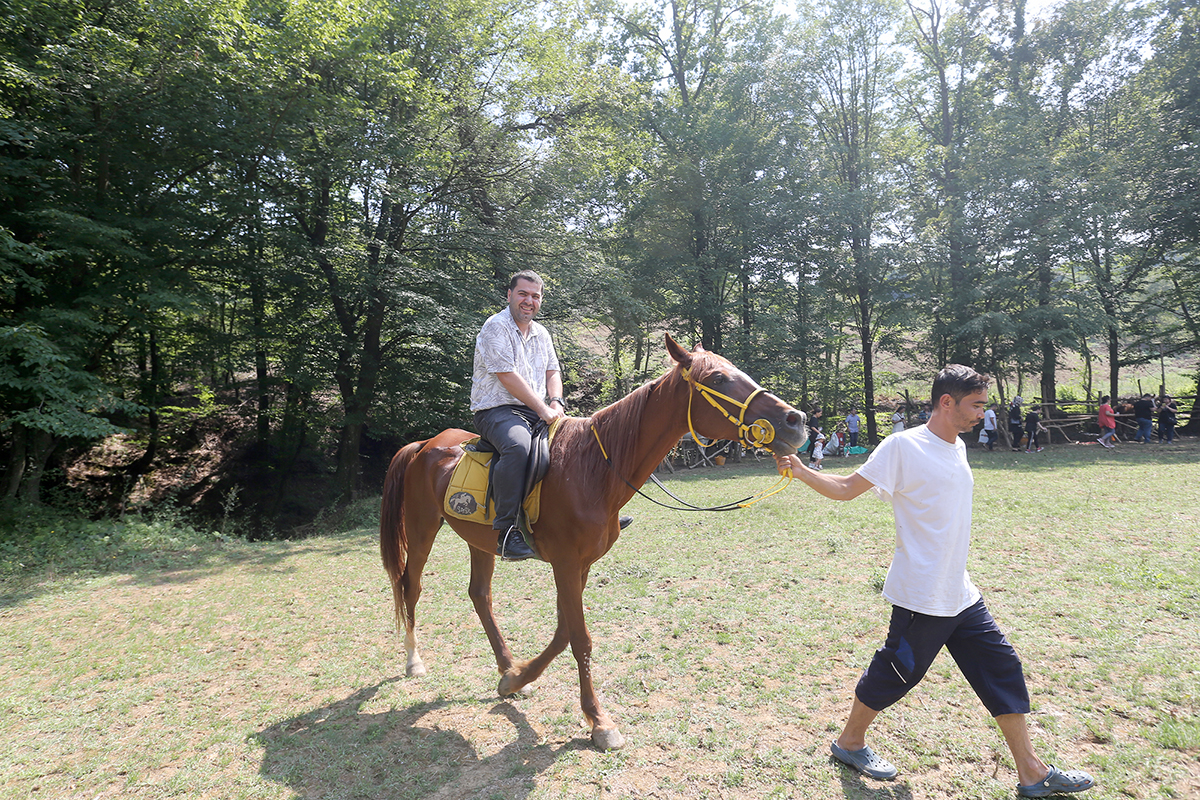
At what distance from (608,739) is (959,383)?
3026 millimetres

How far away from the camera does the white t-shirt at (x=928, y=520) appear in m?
2.88

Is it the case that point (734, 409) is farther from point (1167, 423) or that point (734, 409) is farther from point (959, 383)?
point (1167, 423)

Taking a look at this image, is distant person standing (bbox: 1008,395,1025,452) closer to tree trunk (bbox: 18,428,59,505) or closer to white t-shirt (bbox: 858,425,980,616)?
white t-shirt (bbox: 858,425,980,616)

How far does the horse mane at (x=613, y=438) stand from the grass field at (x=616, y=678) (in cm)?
180

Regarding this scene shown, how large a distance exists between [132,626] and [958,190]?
1099 inches

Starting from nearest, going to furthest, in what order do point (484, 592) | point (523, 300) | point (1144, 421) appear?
point (523, 300)
point (484, 592)
point (1144, 421)

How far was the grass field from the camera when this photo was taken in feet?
10.8

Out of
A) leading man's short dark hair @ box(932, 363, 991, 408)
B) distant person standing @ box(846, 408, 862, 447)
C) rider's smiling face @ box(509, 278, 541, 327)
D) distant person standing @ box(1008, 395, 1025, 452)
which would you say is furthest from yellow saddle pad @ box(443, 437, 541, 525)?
distant person standing @ box(1008, 395, 1025, 452)

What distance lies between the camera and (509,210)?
52.5 feet

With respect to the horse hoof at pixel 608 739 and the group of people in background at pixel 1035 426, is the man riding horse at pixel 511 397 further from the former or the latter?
the group of people in background at pixel 1035 426

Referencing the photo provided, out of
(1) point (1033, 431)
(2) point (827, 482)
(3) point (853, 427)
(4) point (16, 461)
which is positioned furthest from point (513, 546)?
(1) point (1033, 431)

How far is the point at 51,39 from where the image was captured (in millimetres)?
9164

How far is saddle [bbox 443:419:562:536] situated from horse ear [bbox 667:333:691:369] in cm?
112

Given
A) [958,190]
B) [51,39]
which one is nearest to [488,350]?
[51,39]
